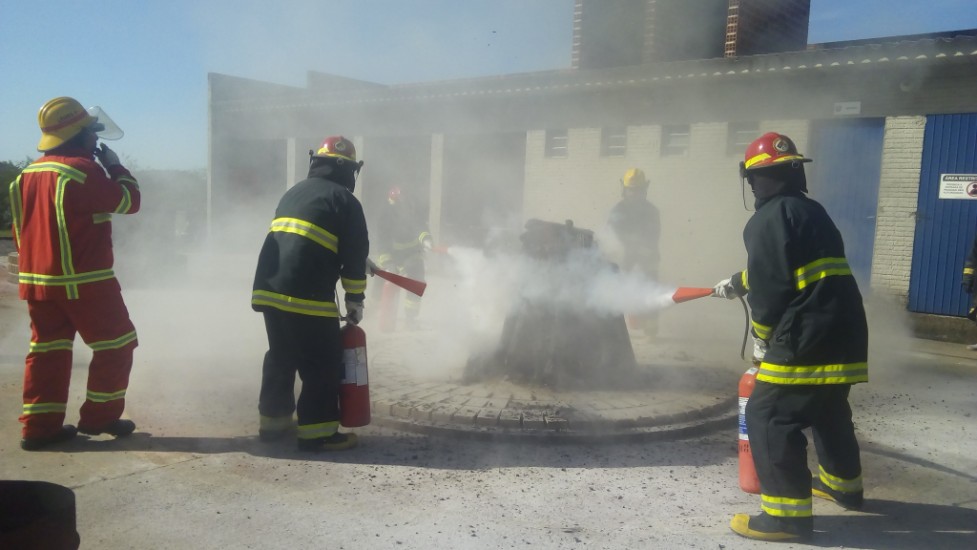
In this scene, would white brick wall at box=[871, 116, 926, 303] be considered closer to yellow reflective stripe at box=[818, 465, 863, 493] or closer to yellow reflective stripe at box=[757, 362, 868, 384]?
Result: yellow reflective stripe at box=[818, 465, 863, 493]

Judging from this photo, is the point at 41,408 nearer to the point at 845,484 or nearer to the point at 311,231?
the point at 311,231

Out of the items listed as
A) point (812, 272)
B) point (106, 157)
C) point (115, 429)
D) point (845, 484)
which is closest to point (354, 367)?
point (115, 429)

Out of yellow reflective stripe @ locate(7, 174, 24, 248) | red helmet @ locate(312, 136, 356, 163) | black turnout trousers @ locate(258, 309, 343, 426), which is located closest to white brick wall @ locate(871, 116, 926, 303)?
red helmet @ locate(312, 136, 356, 163)

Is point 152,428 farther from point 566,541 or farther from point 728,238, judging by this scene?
point 728,238

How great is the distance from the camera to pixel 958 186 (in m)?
7.98

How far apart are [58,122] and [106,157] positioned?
283 mm

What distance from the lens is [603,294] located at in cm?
492

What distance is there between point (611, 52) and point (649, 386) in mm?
9447

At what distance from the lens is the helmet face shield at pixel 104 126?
157 inches

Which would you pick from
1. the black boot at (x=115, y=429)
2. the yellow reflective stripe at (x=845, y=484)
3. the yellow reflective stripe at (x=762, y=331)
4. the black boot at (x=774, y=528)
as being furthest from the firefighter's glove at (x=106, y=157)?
the yellow reflective stripe at (x=845, y=484)

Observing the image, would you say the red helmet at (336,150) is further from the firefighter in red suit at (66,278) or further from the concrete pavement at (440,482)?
the concrete pavement at (440,482)

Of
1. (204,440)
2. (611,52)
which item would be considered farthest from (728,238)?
(204,440)

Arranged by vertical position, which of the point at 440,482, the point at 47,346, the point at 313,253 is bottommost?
the point at 440,482

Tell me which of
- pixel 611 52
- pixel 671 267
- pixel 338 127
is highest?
pixel 611 52
